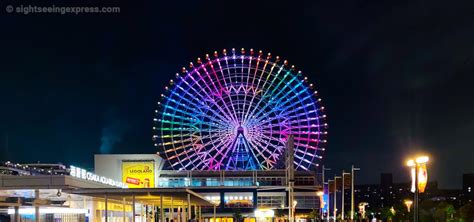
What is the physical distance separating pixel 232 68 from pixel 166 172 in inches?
1699

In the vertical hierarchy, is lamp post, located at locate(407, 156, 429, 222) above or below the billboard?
below

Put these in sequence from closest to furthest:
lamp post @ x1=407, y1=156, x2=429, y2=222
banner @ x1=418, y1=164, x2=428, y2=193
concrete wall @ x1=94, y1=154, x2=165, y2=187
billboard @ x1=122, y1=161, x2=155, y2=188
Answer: lamp post @ x1=407, y1=156, x2=429, y2=222 < banner @ x1=418, y1=164, x2=428, y2=193 < billboard @ x1=122, y1=161, x2=155, y2=188 < concrete wall @ x1=94, y1=154, x2=165, y2=187

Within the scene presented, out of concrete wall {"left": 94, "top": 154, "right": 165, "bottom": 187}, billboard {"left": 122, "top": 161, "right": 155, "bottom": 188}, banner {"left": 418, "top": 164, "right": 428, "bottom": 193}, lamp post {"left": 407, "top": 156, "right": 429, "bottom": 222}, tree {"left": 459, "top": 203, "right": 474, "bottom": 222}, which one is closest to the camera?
lamp post {"left": 407, "top": 156, "right": 429, "bottom": 222}

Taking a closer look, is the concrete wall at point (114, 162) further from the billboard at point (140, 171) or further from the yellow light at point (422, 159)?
the yellow light at point (422, 159)

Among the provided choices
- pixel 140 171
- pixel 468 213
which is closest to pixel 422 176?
pixel 468 213

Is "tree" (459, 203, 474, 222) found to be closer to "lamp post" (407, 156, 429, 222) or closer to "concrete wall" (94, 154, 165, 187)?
"lamp post" (407, 156, 429, 222)

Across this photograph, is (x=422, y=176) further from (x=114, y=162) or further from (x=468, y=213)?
(x=114, y=162)

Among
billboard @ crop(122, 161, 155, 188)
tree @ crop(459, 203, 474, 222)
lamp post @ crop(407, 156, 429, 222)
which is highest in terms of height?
billboard @ crop(122, 161, 155, 188)

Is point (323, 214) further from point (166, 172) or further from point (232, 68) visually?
point (166, 172)

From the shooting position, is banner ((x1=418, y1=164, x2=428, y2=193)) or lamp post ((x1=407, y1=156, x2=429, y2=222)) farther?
banner ((x1=418, y1=164, x2=428, y2=193))

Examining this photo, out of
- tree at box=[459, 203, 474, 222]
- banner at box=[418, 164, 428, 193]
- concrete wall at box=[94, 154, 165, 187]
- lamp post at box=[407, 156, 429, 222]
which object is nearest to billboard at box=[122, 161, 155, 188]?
concrete wall at box=[94, 154, 165, 187]

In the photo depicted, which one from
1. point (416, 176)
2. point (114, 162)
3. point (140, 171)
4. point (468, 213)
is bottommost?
point (468, 213)

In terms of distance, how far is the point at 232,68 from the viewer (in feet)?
242

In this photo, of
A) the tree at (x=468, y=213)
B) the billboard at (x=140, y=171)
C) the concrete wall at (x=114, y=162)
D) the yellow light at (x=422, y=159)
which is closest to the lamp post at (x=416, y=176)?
the yellow light at (x=422, y=159)
